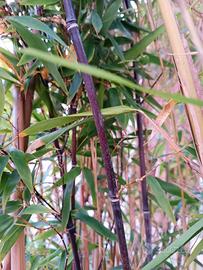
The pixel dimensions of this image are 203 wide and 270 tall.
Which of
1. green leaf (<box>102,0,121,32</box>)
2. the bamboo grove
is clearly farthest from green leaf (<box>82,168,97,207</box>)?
green leaf (<box>102,0,121,32</box>)

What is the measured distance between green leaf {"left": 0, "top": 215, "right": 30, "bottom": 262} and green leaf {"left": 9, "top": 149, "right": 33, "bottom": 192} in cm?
8

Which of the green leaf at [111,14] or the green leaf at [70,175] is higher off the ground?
the green leaf at [111,14]

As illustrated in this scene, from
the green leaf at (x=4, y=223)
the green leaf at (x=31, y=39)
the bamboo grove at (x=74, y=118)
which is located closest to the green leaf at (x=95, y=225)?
the bamboo grove at (x=74, y=118)

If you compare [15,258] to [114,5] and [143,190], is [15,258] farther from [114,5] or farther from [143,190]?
[114,5]

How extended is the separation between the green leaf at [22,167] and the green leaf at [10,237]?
0.25ft

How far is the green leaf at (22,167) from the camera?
0.50 metres

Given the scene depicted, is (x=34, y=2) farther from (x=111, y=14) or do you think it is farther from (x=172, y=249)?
(x=172, y=249)

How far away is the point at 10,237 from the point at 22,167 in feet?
0.37

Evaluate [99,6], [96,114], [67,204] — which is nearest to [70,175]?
[67,204]

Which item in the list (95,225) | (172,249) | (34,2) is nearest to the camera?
(172,249)

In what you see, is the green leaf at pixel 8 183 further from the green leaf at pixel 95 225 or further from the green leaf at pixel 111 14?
the green leaf at pixel 111 14

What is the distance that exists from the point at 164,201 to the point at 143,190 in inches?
3.0

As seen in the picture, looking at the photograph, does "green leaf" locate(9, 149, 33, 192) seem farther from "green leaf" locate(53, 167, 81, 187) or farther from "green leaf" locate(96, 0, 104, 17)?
"green leaf" locate(96, 0, 104, 17)

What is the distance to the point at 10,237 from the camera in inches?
21.6
